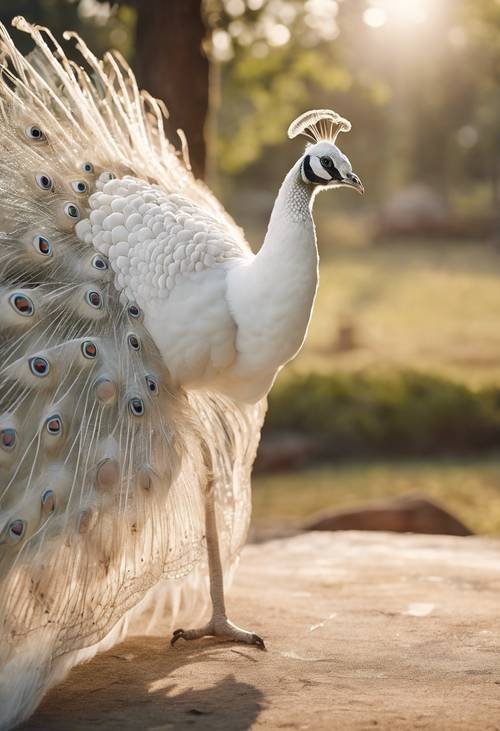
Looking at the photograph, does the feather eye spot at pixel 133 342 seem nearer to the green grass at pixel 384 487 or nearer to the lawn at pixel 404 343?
the lawn at pixel 404 343

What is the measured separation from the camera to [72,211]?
3.16 metres

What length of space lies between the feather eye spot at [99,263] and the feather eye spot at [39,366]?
405 mm

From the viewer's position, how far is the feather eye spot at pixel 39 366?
277cm

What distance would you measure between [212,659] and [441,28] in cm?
645

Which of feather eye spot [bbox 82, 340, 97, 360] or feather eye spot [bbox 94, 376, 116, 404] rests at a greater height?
feather eye spot [bbox 82, 340, 97, 360]

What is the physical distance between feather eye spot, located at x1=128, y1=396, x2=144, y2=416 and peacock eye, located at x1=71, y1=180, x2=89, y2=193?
0.72m

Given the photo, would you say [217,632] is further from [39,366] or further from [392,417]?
[392,417]

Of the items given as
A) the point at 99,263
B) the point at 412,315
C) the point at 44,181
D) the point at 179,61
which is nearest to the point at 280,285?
the point at 99,263

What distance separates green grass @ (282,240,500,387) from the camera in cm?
1298

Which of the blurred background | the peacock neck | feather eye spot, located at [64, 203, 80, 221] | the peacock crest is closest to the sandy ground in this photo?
the peacock neck

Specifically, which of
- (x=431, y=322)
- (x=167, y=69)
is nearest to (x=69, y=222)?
(x=167, y=69)

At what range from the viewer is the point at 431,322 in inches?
577

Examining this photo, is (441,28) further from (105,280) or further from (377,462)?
(105,280)

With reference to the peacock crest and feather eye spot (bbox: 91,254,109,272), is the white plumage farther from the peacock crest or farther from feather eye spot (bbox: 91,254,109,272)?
the peacock crest
